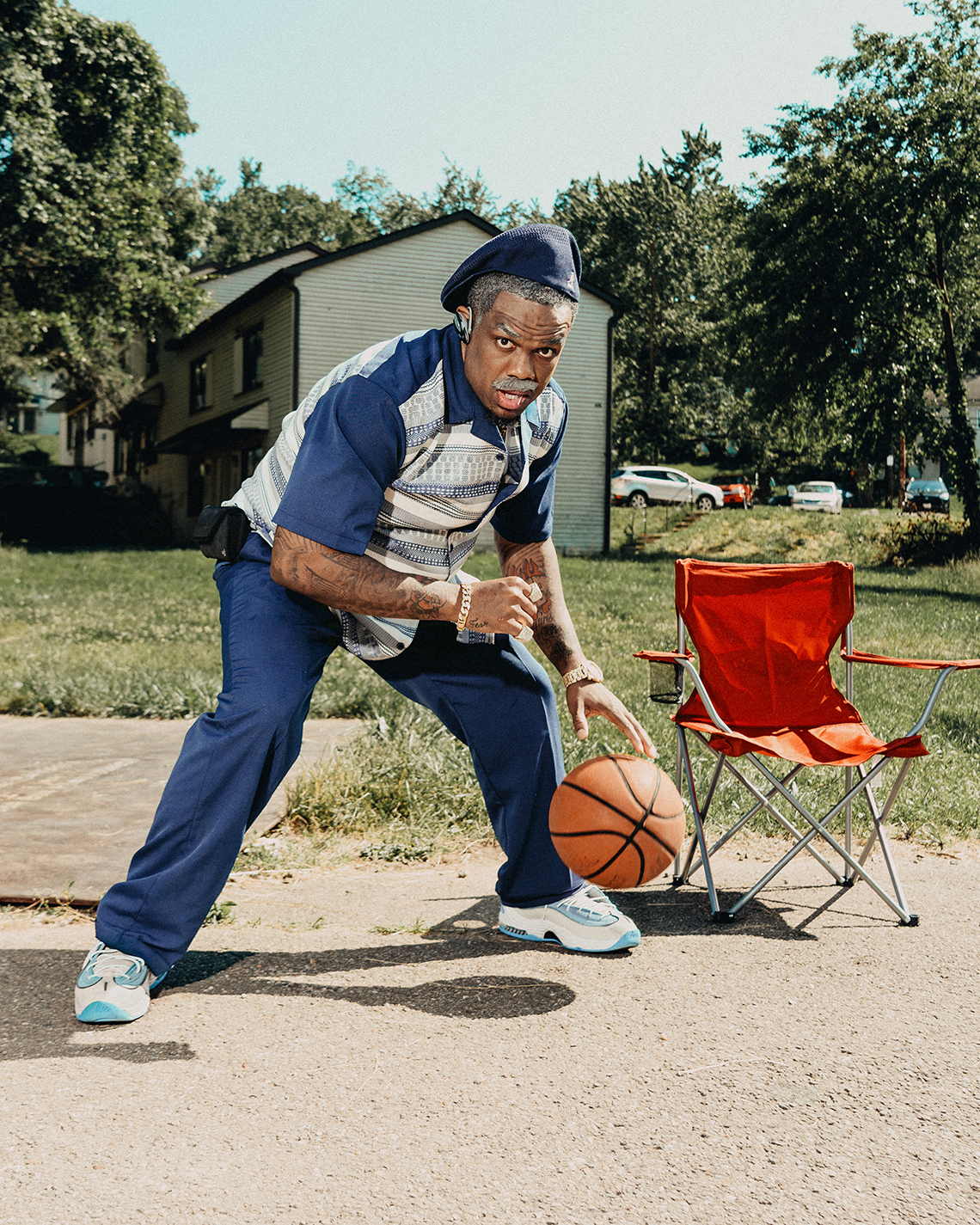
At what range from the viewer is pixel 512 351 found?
3.00 m

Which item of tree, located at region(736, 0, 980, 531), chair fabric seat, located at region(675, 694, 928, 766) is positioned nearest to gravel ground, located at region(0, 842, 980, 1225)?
chair fabric seat, located at region(675, 694, 928, 766)

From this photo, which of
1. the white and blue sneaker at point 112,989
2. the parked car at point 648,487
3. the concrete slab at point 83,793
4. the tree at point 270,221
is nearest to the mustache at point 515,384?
the white and blue sneaker at point 112,989

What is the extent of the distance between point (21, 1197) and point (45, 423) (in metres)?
96.2

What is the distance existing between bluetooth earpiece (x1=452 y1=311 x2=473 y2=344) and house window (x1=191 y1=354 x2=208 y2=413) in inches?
1303

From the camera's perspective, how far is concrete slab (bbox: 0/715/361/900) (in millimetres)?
4113

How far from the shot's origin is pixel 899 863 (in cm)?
469

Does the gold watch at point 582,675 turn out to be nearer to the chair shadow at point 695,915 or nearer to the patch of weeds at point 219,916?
the chair shadow at point 695,915

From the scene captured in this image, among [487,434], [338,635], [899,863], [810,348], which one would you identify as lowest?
[899,863]

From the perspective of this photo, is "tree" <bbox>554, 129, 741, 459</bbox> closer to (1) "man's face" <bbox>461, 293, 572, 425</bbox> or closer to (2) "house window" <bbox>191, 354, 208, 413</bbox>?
(2) "house window" <bbox>191, 354, 208, 413</bbox>

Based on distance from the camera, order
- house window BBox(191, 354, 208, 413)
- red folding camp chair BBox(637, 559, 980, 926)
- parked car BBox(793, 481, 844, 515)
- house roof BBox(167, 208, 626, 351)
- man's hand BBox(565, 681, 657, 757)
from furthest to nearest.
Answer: parked car BBox(793, 481, 844, 515) < house window BBox(191, 354, 208, 413) < house roof BBox(167, 208, 626, 351) < red folding camp chair BBox(637, 559, 980, 926) < man's hand BBox(565, 681, 657, 757)

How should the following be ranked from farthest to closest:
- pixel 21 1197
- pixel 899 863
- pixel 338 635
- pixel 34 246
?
pixel 34 246, pixel 899 863, pixel 338 635, pixel 21 1197

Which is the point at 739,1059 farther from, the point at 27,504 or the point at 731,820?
the point at 27,504

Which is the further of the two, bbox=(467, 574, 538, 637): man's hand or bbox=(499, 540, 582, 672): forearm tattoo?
bbox=(499, 540, 582, 672): forearm tattoo

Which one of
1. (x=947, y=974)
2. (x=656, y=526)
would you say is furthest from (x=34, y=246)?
(x=947, y=974)
